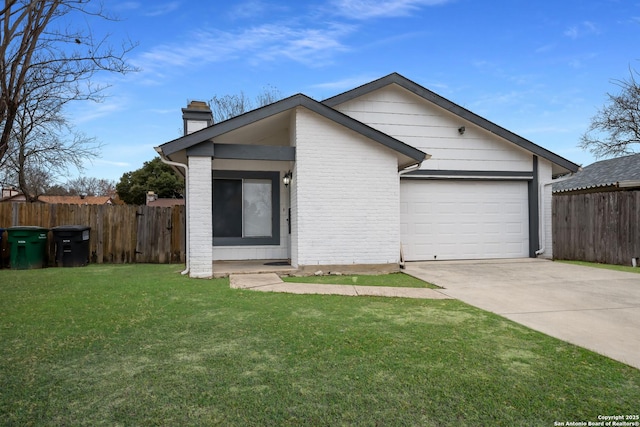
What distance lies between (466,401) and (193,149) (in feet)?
22.9

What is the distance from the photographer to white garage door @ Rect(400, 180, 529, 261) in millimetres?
10867

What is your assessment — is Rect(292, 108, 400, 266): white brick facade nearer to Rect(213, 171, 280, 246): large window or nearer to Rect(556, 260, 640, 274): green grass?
Rect(213, 171, 280, 246): large window

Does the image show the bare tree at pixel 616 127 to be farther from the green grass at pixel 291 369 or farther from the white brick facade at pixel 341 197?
the green grass at pixel 291 369

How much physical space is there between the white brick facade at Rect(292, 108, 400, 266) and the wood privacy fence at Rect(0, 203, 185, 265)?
461 cm

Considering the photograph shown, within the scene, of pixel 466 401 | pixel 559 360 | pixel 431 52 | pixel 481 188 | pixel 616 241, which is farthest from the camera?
pixel 431 52

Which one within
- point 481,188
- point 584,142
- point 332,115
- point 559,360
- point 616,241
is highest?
point 584,142

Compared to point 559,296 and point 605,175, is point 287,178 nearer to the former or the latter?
point 559,296

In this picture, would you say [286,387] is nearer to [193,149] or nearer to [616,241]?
[193,149]

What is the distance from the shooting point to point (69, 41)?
5.55 meters

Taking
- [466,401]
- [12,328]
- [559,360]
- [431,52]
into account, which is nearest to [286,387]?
[466,401]

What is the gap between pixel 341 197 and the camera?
338 inches

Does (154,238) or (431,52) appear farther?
(431,52)

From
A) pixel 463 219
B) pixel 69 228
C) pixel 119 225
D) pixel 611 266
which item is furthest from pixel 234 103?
pixel 611 266

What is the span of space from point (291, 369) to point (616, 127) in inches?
1187
